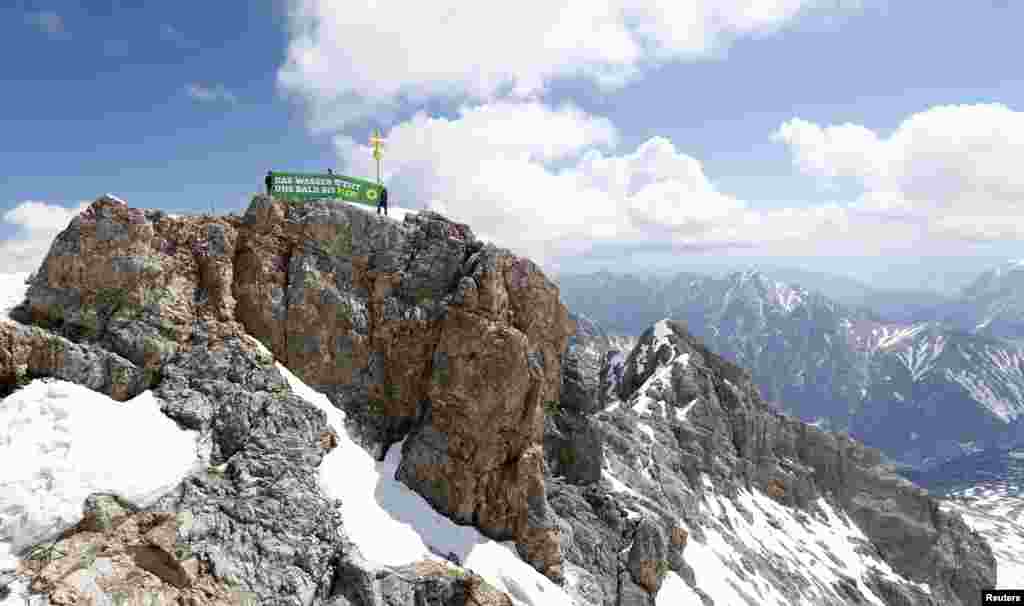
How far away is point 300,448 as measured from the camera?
1112 inches

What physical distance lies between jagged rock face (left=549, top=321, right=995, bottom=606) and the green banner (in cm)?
2823

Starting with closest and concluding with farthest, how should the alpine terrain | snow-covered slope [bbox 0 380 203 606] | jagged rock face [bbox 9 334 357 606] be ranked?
1. jagged rock face [bbox 9 334 357 606]
2. snow-covered slope [bbox 0 380 203 606]
3. the alpine terrain

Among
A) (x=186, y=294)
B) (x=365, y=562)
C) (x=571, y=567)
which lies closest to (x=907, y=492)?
(x=571, y=567)

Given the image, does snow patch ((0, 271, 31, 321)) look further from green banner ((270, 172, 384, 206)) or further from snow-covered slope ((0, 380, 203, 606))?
green banner ((270, 172, 384, 206))

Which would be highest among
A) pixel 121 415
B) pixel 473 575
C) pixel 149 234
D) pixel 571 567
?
pixel 149 234

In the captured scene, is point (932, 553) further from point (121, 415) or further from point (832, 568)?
point (121, 415)

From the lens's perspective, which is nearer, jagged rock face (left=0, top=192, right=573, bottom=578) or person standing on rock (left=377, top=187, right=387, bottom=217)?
jagged rock face (left=0, top=192, right=573, bottom=578)

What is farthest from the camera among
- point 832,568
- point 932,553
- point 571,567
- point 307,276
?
point 932,553

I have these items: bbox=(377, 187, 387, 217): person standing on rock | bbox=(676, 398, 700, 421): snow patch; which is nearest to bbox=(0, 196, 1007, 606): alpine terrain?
bbox=(377, 187, 387, 217): person standing on rock

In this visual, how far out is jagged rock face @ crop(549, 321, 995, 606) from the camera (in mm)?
60478

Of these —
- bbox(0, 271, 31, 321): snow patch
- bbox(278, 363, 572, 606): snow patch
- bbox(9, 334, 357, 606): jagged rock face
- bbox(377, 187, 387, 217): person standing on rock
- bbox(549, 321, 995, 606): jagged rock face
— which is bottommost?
bbox(549, 321, 995, 606): jagged rock face

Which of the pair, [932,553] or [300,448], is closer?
[300,448]

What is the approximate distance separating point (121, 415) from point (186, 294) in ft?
26.8

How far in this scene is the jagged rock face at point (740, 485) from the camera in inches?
2381
